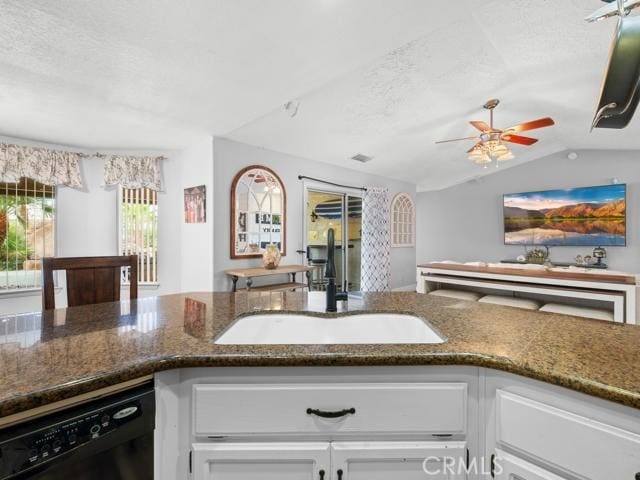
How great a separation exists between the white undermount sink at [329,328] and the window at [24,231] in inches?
132

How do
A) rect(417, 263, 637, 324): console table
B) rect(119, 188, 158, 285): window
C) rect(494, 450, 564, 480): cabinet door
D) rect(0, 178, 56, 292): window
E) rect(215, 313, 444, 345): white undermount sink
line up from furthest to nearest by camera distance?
rect(119, 188, 158, 285): window < rect(0, 178, 56, 292): window < rect(417, 263, 637, 324): console table < rect(215, 313, 444, 345): white undermount sink < rect(494, 450, 564, 480): cabinet door

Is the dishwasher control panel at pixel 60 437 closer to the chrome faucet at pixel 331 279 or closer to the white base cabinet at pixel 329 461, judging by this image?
the white base cabinet at pixel 329 461

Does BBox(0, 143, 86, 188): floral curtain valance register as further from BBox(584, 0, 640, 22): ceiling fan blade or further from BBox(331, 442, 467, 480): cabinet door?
BBox(584, 0, 640, 22): ceiling fan blade

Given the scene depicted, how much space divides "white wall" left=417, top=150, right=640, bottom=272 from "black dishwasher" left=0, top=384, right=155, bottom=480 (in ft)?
21.2

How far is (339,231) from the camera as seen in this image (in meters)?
5.11

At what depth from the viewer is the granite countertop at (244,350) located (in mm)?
703

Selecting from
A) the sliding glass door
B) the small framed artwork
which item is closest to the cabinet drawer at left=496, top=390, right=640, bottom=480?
the small framed artwork

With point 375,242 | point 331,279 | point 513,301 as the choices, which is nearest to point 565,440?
point 331,279

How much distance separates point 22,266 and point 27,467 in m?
3.61

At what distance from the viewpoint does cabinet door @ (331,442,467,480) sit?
84cm

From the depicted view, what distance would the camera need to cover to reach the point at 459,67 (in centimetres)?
277

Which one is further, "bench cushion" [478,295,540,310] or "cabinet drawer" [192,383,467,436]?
"bench cushion" [478,295,540,310]

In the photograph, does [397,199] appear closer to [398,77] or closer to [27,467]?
[398,77]

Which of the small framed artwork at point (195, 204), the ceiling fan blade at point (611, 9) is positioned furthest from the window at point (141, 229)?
the ceiling fan blade at point (611, 9)
